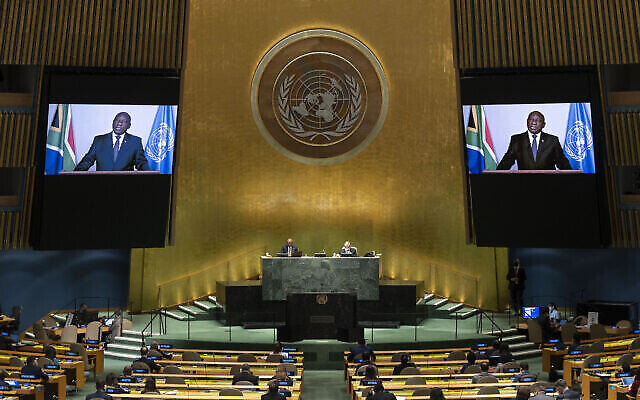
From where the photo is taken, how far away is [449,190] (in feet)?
69.7

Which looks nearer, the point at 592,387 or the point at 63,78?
the point at 592,387

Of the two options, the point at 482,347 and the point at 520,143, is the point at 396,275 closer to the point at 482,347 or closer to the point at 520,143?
the point at 520,143

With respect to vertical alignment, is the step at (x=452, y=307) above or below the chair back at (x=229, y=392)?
above

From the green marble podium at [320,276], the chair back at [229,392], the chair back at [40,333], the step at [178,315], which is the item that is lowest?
the chair back at [229,392]

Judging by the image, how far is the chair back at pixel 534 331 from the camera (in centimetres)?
1795

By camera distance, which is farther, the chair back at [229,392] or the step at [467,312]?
the step at [467,312]

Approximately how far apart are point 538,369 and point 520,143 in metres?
5.31

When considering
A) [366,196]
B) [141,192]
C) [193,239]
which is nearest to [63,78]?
[141,192]

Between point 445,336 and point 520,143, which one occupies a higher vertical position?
point 520,143

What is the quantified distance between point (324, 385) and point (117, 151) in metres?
7.65

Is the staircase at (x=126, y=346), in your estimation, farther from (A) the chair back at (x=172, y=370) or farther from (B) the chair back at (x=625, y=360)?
(B) the chair back at (x=625, y=360)

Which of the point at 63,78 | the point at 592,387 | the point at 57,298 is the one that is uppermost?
the point at 63,78

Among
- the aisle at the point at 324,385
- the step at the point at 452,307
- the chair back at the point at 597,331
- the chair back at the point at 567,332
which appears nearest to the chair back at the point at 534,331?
the chair back at the point at 567,332

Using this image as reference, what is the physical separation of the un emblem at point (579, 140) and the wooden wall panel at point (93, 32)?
30.5 ft
